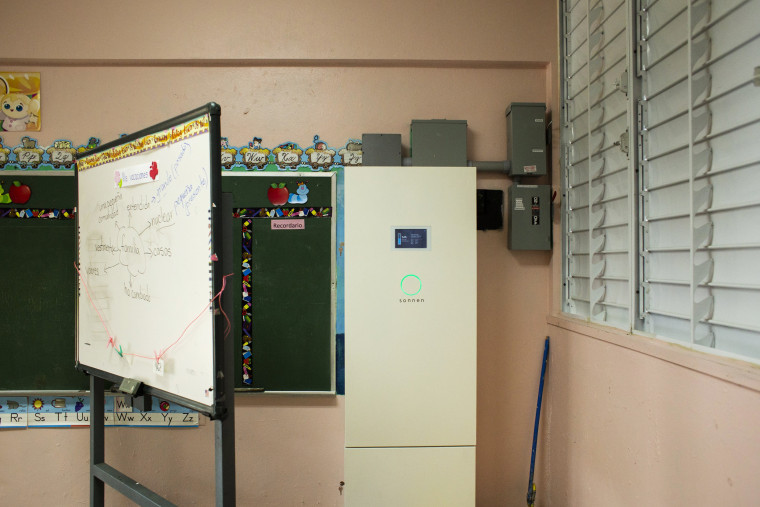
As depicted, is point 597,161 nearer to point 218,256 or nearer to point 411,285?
point 411,285

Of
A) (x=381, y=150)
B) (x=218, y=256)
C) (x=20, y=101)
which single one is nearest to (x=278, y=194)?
(x=381, y=150)

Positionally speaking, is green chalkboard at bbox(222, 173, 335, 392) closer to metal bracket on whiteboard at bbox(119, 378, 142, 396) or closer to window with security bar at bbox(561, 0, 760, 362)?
metal bracket on whiteboard at bbox(119, 378, 142, 396)

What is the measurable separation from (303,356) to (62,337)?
1.24 metres

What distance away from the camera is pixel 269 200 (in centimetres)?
228

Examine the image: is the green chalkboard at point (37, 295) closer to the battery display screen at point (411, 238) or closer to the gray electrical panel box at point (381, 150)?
the gray electrical panel box at point (381, 150)

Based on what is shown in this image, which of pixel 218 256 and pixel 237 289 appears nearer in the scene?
pixel 218 256

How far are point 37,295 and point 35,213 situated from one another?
0.42m

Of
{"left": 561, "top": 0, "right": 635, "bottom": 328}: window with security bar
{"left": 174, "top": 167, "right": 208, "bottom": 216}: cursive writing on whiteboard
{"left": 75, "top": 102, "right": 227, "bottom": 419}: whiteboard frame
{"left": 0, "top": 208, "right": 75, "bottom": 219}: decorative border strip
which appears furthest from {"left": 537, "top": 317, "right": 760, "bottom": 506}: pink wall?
{"left": 0, "top": 208, "right": 75, "bottom": 219}: decorative border strip

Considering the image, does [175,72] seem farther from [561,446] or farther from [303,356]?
[561,446]

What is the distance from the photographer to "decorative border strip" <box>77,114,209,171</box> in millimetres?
1276

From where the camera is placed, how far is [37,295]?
2.28 m

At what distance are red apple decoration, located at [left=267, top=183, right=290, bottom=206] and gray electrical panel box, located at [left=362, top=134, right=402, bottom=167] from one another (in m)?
0.43

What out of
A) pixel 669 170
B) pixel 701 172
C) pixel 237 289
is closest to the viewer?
pixel 701 172

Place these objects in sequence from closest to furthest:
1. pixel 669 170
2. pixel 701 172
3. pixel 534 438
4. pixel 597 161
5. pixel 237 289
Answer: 1. pixel 701 172
2. pixel 669 170
3. pixel 597 161
4. pixel 534 438
5. pixel 237 289
